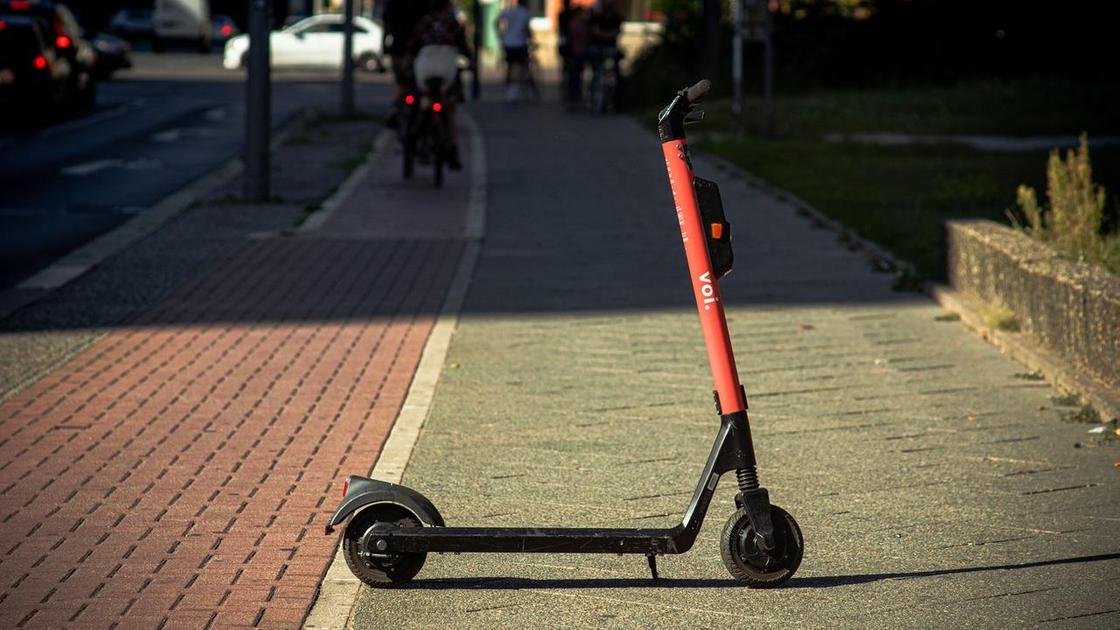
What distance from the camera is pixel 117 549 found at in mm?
5273

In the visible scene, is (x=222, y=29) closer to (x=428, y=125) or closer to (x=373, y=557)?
(x=428, y=125)

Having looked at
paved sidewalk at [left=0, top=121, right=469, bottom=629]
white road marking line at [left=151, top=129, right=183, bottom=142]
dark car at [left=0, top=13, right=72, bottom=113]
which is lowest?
paved sidewalk at [left=0, top=121, right=469, bottom=629]

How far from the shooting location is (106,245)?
1312 centimetres

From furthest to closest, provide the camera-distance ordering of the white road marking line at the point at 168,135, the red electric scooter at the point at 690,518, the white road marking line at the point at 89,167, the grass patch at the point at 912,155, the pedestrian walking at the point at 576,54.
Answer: the pedestrian walking at the point at 576,54 → the white road marking line at the point at 168,135 → the white road marking line at the point at 89,167 → the grass patch at the point at 912,155 → the red electric scooter at the point at 690,518

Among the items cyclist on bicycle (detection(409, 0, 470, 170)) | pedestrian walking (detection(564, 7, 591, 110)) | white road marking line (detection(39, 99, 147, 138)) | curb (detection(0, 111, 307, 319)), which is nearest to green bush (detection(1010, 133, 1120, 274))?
curb (detection(0, 111, 307, 319))

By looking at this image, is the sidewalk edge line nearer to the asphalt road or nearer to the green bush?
the asphalt road

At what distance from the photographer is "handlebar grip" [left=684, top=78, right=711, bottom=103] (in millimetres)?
4555

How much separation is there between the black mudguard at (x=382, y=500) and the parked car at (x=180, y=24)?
62482 millimetres

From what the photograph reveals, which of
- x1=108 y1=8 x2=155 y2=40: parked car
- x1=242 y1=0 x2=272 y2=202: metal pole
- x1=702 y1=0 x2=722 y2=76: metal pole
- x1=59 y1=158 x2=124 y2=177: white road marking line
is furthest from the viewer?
Result: x1=108 y1=8 x2=155 y2=40: parked car

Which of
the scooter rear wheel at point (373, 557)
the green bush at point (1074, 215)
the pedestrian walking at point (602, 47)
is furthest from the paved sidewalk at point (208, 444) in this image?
the pedestrian walking at point (602, 47)

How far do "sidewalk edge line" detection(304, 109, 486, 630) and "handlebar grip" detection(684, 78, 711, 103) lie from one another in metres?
1.71

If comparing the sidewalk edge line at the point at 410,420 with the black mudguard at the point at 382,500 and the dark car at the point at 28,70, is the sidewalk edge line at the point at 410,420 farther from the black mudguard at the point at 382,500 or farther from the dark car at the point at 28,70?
the dark car at the point at 28,70

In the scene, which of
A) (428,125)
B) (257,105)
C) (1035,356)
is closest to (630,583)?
(1035,356)

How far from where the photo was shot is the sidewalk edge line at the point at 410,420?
4773 mm
